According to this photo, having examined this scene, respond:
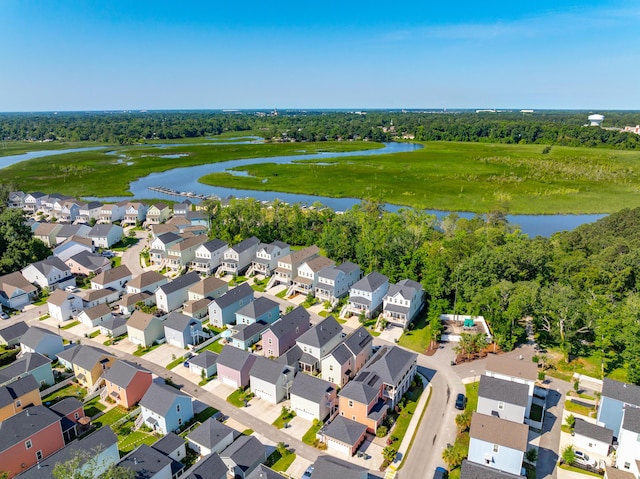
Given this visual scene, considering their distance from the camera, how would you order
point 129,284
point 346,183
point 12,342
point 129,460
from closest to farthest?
point 129,460 → point 12,342 → point 129,284 → point 346,183

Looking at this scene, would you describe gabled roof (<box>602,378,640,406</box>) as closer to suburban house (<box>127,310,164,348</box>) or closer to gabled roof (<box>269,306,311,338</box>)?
gabled roof (<box>269,306,311,338</box>)

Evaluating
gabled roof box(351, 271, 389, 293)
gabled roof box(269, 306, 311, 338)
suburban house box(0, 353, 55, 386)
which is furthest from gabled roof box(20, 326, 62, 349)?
gabled roof box(351, 271, 389, 293)

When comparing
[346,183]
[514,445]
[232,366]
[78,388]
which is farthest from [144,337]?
[346,183]

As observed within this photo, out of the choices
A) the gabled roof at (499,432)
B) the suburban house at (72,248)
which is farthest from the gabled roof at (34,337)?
the gabled roof at (499,432)

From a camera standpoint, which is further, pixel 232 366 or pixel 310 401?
pixel 232 366

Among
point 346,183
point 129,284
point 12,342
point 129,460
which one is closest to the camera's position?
point 129,460

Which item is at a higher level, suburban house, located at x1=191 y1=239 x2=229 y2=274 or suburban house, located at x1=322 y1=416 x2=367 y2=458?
suburban house, located at x1=191 y1=239 x2=229 y2=274

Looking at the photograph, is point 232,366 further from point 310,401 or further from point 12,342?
point 12,342
